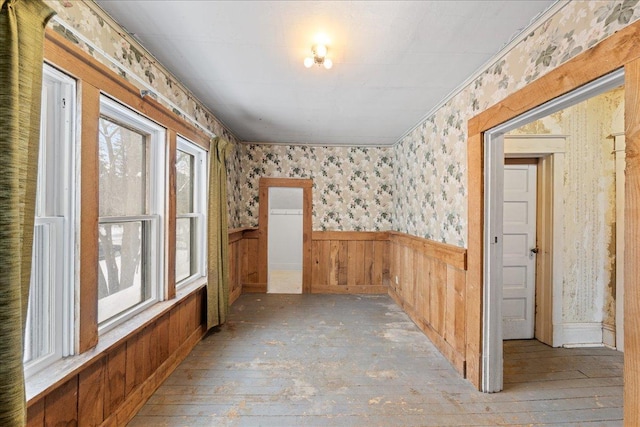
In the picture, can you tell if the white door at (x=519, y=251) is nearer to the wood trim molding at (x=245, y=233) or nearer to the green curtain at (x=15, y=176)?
the wood trim molding at (x=245, y=233)

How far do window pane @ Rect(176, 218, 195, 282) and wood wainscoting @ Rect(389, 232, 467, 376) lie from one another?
2549 mm

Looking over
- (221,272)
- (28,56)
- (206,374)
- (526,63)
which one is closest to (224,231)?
(221,272)

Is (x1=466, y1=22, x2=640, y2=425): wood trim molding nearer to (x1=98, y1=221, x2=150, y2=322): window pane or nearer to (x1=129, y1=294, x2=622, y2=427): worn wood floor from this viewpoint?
(x1=129, y1=294, x2=622, y2=427): worn wood floor

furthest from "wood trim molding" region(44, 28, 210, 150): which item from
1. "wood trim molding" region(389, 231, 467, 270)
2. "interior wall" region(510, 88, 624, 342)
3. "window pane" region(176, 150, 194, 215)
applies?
"interior wall" region(510, 88, 624, 342)

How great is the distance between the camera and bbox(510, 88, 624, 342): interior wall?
268 cm

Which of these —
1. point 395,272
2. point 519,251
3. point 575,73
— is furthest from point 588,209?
point 395,272

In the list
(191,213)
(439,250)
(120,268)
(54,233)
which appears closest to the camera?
(54,233)

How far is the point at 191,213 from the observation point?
2871 mm

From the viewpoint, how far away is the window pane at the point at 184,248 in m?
2.69

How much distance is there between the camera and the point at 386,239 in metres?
4.47

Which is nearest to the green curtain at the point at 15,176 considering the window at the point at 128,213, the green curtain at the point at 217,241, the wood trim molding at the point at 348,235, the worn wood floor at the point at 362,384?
the window at the point at 128,213

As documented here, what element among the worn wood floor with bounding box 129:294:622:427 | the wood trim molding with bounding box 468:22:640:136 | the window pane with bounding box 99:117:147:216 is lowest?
the worn wood floor with bounding box 129:294:622:427

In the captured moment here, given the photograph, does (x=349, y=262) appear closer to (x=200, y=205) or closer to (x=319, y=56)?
(x=200, y=205)

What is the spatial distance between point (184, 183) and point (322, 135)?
2012mm
